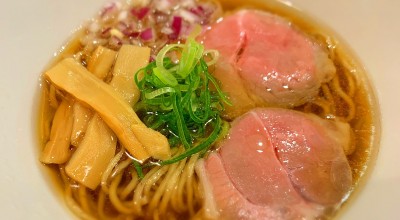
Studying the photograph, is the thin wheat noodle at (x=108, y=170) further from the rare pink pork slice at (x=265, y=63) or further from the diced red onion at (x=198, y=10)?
the diced red onion at (x=198, y=10)

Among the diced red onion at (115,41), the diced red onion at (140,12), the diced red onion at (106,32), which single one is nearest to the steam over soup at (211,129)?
the diced red onion at (115,41)

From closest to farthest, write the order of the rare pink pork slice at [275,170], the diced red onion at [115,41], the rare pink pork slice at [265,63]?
the rare pink pork slice at [275,170], the rare pink pork slice at [265,63], the diced red onion at [115,41]

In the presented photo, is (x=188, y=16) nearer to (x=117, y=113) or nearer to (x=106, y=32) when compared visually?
(x=106, y=32)

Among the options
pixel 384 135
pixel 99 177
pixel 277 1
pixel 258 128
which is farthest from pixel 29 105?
pixel 384 135

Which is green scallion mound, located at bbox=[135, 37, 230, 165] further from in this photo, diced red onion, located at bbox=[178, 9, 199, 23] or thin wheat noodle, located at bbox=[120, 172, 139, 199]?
diced red onion, located at bbox=[178, 9, 199, 23]

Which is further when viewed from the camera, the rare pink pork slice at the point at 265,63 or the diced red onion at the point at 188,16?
the diced red onion at the point at 188,16

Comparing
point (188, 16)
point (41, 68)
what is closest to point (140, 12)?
point (188, 16)

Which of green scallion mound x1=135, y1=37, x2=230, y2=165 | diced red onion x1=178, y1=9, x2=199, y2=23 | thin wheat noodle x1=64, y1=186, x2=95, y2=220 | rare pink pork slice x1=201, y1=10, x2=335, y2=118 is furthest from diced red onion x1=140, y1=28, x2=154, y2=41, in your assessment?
thin wheat noodle x1=64, y1=186, x2=95, y2=220

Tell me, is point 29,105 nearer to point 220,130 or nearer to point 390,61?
point 220,130
